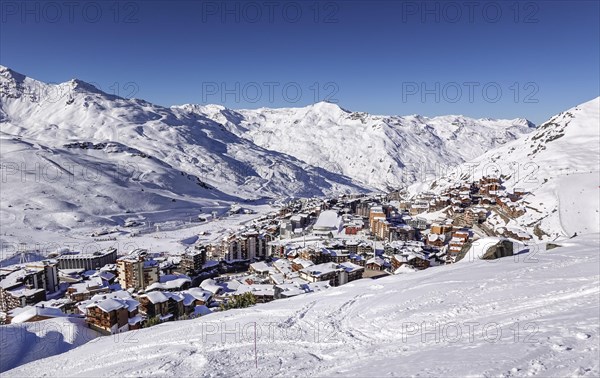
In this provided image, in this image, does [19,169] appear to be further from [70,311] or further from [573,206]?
[573,206]

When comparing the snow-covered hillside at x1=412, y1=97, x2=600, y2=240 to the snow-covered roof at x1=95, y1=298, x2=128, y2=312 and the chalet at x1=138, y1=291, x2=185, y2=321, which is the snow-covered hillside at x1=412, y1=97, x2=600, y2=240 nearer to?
the chalet at x1=138, y1=291, x2=185, y2=321

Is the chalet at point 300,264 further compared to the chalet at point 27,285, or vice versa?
the chalet at point 300,264

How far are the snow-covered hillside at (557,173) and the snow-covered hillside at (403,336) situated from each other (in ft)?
144

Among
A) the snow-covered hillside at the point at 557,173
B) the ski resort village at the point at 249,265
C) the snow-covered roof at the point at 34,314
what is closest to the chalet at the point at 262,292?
the ski resort village at the point at 249,265

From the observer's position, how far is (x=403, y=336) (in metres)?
10.7

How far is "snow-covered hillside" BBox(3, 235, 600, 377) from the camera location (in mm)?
7914

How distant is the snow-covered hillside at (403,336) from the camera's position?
7.91 m

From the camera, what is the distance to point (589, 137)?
100812mm

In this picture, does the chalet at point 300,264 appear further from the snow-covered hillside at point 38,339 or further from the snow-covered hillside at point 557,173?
the snow-covered hillside at point 557,173

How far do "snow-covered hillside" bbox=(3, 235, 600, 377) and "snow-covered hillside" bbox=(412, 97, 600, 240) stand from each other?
43.9m

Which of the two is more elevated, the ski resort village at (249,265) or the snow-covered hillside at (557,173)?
the snow-covered hillside at (557,173)

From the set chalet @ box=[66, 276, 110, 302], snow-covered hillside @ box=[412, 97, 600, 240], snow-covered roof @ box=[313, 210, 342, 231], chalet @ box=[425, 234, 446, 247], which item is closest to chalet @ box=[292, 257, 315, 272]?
chalet @ box=[66, 276, 110, 302]

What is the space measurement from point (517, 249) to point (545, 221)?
34.9m

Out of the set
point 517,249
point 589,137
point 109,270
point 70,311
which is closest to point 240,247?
point 109,270
